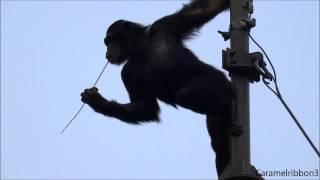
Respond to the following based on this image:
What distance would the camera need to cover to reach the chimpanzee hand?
629cm

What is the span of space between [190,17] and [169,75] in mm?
716

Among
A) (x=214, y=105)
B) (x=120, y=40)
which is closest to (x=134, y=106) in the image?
(x=120, y=40)

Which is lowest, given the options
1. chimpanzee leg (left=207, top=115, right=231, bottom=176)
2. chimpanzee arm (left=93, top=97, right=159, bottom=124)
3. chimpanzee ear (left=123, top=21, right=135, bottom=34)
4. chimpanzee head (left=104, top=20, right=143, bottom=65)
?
chimpanzee leg (left=207, top=115, right=231, bottom=176)

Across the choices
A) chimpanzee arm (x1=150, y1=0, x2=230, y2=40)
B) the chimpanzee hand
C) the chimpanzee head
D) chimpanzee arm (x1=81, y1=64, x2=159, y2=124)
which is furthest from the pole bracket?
the chimpanzee head

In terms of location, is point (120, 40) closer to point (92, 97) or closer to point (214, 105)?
point (92, 97)

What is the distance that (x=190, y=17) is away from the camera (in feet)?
21.2

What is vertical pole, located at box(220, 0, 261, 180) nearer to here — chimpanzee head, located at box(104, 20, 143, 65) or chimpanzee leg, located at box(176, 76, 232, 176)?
chimpanzee leg, located at box(176, 76, 232, 176)

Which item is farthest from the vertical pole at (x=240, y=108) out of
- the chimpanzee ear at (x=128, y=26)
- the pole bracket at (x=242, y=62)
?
the chimpanzee ear at (x=128, y=26)

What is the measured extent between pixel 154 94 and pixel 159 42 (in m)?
0.60

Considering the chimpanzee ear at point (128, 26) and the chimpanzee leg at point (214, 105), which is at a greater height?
the chimpanzee ear at point (128, 26)

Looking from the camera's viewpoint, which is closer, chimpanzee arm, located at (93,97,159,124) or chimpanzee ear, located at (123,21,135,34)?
chimpanzee arm, located at (93,97,159,124)

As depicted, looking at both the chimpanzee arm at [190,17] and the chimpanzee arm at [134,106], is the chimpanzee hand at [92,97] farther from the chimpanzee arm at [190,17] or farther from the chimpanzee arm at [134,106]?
the chimpanzee arm at [190,17]

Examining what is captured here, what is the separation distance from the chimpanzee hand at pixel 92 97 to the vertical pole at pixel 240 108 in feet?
7.25

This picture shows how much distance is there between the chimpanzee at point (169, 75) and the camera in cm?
563
